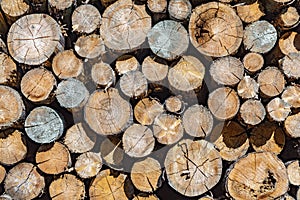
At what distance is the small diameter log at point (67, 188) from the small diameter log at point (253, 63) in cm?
155

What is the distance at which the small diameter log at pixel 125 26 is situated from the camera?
3576mm

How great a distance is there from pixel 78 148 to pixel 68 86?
0.48 metres

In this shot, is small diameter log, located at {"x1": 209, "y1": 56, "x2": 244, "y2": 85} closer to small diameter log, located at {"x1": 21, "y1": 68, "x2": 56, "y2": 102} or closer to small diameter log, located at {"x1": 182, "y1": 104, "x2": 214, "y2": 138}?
small diameter log, located at {"x1": 182, "y1": 104, "x2": 214, "y2": 138}

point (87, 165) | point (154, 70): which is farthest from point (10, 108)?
point (154, 70)

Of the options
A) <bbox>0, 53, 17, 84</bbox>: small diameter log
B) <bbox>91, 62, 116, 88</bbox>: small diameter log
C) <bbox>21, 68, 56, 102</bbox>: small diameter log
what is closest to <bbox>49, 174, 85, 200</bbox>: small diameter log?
<bbox>21, 68, 56, 102</bbox>: small diameter log

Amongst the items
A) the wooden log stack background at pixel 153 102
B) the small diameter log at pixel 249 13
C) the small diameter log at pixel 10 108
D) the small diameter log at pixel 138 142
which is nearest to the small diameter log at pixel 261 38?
the wooden log stack background at pixel 153 102

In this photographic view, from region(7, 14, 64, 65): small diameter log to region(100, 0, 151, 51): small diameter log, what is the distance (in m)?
0.38

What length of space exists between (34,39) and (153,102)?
105cm

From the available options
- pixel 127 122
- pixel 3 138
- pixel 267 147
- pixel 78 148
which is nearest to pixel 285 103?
pixel 267 147

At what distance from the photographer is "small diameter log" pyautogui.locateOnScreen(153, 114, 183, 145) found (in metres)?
3.38

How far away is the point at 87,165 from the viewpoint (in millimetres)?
3506

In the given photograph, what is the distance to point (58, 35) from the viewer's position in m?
3.61

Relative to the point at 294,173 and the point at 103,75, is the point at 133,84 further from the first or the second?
the point at 294,173

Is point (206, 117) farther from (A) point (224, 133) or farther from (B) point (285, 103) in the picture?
(B) point (285, 103)
